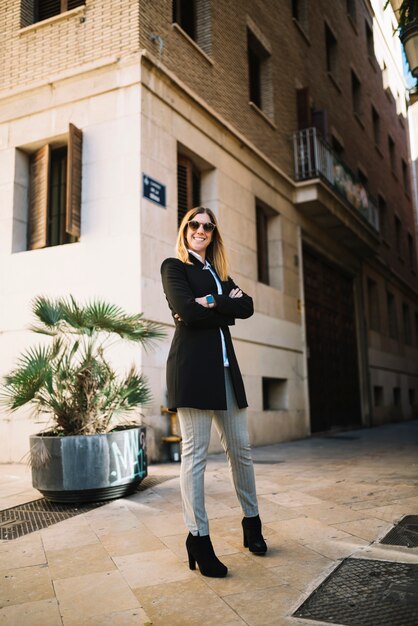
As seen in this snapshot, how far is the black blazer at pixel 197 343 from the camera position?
115 inches

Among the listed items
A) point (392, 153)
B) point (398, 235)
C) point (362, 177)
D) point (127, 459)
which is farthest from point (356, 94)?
point (127, 459)

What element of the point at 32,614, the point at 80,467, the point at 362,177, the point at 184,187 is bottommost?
the point at 32,614

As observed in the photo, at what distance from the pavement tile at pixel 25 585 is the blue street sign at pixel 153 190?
562 cm

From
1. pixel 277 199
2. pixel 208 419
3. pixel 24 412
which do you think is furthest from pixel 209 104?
pixel 208 419

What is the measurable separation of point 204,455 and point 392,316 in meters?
18.6

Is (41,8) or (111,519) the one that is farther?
(41,8)

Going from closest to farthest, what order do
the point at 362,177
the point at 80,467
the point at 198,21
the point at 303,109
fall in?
the point at 80,467
the point at 198,21
the point at 303,109
the point at 362,177

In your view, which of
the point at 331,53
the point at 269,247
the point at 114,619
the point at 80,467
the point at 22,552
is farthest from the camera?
the point at 331,53

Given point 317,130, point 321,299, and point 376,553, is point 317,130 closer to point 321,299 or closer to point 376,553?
point 321,299

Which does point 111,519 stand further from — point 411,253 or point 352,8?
point 411,253

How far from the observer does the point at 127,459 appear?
4.73 m

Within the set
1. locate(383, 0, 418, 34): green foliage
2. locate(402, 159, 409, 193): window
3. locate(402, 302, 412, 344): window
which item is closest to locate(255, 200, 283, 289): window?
locate(383, 0, 418, 34): green foliage

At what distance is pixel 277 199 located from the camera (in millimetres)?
11820

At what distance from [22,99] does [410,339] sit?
18.5 metres
